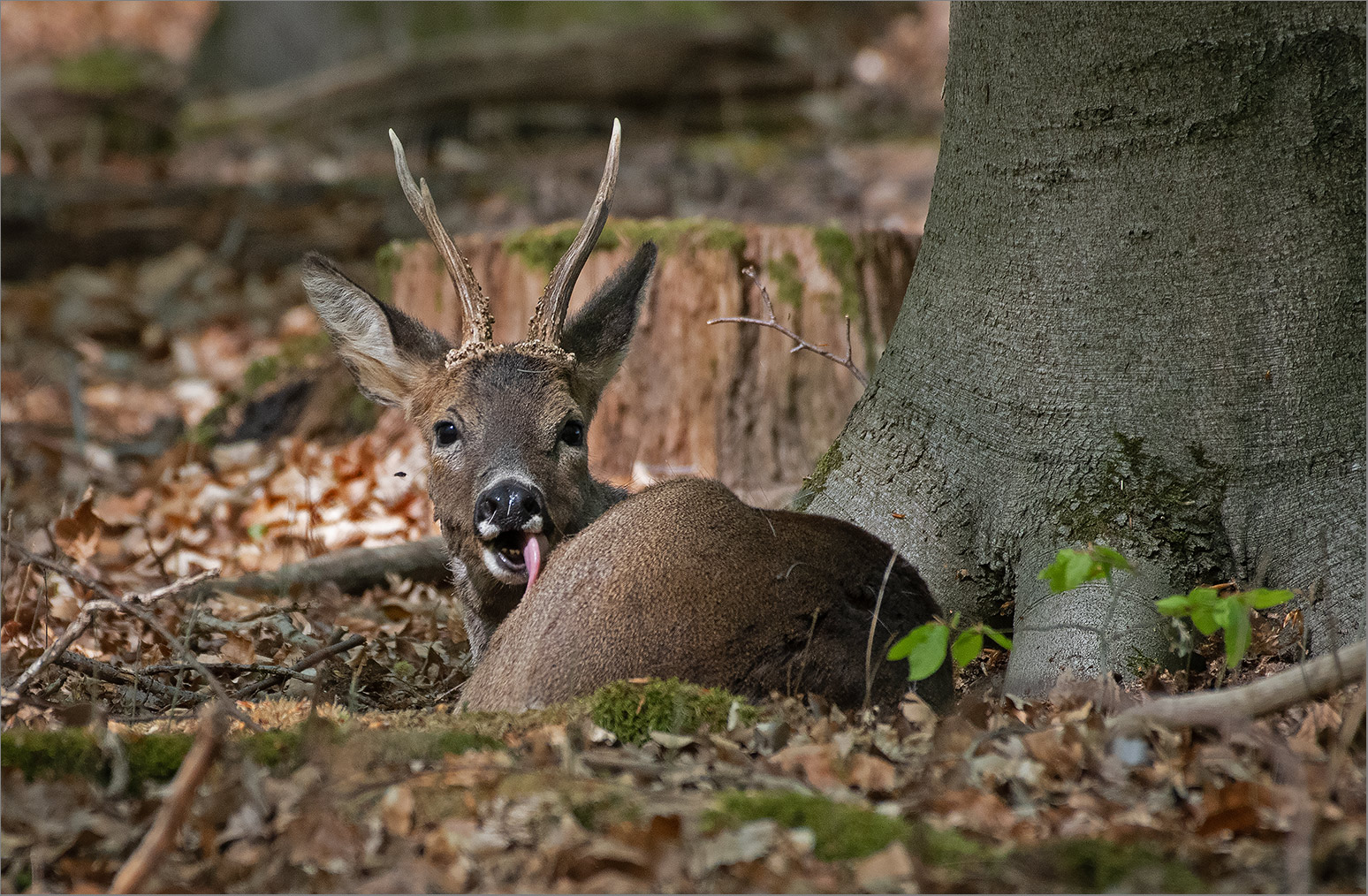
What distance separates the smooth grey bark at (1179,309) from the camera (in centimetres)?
406

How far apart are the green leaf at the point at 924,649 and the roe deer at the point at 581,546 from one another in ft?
0.81

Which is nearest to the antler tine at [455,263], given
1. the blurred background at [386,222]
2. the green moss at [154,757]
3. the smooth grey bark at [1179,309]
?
the smooth grey bark at [1179,309]

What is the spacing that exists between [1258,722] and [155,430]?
738 centimetres

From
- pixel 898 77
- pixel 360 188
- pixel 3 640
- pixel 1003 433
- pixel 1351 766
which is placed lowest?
pixel 3 640

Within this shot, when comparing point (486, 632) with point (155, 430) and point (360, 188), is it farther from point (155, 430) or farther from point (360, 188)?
point (360, 188)

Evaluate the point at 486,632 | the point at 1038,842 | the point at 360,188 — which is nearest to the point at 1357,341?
the point at 1038,842

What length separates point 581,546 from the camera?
12.5ft

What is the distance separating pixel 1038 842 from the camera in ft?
8.63

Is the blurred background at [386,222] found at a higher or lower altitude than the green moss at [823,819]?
higher

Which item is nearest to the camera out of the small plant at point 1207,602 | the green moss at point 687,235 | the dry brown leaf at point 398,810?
the dry brown leaf at point 398,810

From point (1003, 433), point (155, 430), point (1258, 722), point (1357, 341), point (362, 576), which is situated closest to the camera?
point (1258, 722)

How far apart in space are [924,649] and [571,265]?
2253 millimetres

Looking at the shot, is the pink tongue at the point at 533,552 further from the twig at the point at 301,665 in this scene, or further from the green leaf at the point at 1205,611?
the green leaf at the point at 1205,611

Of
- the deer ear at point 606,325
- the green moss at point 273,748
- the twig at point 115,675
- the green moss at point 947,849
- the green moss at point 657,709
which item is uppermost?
the deer ear at point 606,325
